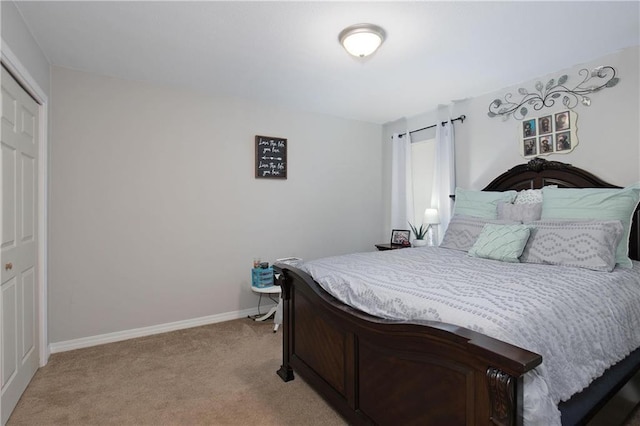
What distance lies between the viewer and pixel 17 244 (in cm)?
217

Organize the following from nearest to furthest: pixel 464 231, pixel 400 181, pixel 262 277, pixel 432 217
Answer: pixel 464 231 → pixel 262 277 → pixel 432 217 → pixel 400 181

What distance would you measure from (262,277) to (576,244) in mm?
2629

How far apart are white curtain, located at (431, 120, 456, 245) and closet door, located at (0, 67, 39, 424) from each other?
3.71m

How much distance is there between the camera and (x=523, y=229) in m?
2.37

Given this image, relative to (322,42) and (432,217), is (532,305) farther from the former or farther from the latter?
(432,217)

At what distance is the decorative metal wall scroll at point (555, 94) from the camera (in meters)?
2.72

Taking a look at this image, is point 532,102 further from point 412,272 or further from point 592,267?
point 412,272

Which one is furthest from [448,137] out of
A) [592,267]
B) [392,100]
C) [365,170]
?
[592,267]

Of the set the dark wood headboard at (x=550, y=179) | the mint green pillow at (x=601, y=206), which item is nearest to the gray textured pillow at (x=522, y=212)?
the mint green pillow at (x=601, y=206)

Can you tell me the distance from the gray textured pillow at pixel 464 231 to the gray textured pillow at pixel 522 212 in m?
0.08

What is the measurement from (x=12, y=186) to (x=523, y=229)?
10.9 feet

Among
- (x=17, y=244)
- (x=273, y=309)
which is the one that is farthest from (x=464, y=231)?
(x=17, y=244)

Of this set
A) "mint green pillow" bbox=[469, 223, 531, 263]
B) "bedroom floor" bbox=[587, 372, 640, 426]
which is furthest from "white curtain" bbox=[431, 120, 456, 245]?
"bedroom floor" bbox=[587, 372, 640, 426]

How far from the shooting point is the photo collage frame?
9.53 feet
